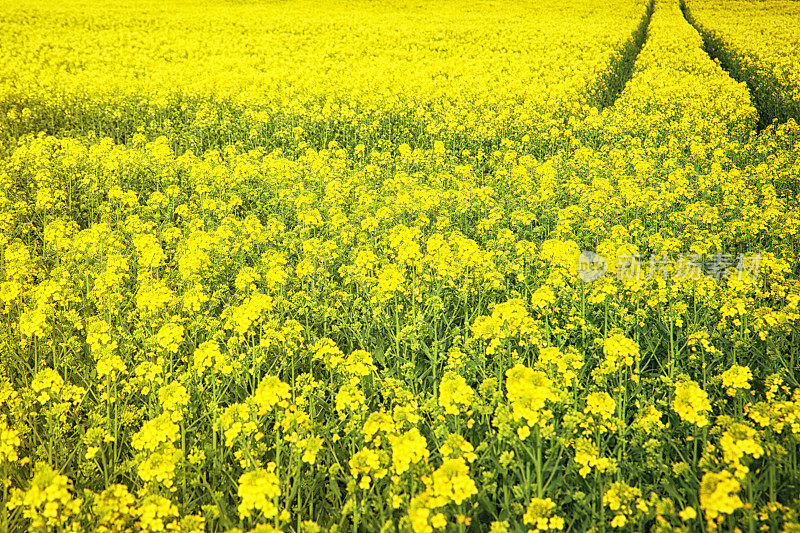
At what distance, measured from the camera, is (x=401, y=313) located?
482 centimetres

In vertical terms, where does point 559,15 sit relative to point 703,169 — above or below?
above

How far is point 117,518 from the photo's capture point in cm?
267

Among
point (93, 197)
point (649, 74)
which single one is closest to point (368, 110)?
point (93, 197)

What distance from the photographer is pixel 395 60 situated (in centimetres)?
1938

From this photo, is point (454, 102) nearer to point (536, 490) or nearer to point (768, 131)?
point (768, 131)

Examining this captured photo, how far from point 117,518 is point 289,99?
40.9 feet

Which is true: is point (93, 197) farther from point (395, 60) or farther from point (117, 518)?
point (395, 60)

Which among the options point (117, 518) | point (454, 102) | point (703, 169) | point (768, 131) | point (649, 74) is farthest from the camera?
A: point (649, 74)

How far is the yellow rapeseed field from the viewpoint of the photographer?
2850 millimetres

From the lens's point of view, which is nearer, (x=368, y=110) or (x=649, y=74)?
(x=368, y=110)

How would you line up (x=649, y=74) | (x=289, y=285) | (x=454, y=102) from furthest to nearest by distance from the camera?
(x=649, y=74), (x=454, y=102), (x=289, y=285)

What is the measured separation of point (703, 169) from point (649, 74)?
28.2 feet

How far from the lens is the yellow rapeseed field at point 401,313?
2850 millimetres

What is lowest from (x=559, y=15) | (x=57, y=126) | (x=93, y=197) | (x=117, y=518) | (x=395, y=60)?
(x=117, y=518)
